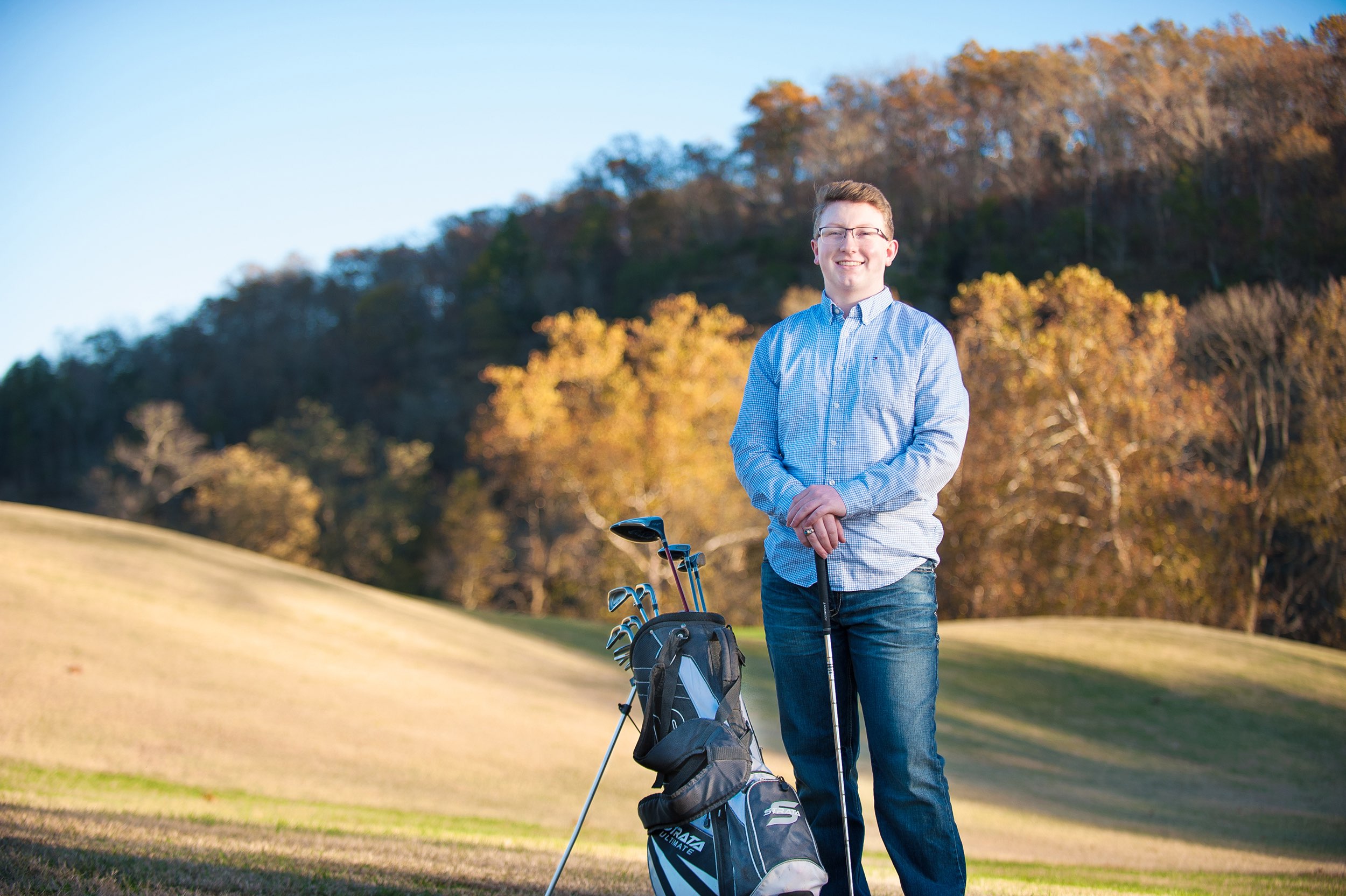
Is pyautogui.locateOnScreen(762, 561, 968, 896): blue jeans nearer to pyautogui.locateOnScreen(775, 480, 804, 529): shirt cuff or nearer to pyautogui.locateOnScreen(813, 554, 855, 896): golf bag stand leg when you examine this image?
pyautogui.locateOnScreen(813, 554, 855, 896): golf bag stand leg

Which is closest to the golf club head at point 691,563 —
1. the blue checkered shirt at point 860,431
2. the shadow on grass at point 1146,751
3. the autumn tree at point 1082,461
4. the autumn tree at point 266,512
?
the blue checkered shirt at point 860,431

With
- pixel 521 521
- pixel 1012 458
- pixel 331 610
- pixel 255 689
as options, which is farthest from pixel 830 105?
pixel 255 689

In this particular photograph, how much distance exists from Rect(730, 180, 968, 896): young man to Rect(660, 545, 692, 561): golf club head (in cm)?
26

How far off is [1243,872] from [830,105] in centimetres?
3525

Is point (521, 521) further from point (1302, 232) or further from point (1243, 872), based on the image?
point (1243, 872)

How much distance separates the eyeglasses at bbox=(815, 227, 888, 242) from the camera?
112 inches

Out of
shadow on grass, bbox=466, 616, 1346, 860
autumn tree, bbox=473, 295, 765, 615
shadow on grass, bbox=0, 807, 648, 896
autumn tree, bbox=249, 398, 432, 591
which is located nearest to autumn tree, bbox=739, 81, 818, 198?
autumn tree, bbox=473, 295, 765, 615

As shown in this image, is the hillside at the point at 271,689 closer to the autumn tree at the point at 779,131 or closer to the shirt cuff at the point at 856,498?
the shirt cuff at the point at 856,498

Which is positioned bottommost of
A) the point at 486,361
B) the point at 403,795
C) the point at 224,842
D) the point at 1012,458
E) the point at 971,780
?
the point at 971,780

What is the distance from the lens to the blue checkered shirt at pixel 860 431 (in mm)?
2676

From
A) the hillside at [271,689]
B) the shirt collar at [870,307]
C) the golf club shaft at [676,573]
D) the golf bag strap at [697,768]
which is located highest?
the shirt collar at [870,307]

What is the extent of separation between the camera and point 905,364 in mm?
2785

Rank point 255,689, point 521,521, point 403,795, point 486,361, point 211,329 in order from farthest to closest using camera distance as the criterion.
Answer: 1. point 211,329
2. point 486,361
3. point 521,521
4. point 255,689
5. point 403,795

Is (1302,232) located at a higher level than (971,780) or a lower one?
higher
